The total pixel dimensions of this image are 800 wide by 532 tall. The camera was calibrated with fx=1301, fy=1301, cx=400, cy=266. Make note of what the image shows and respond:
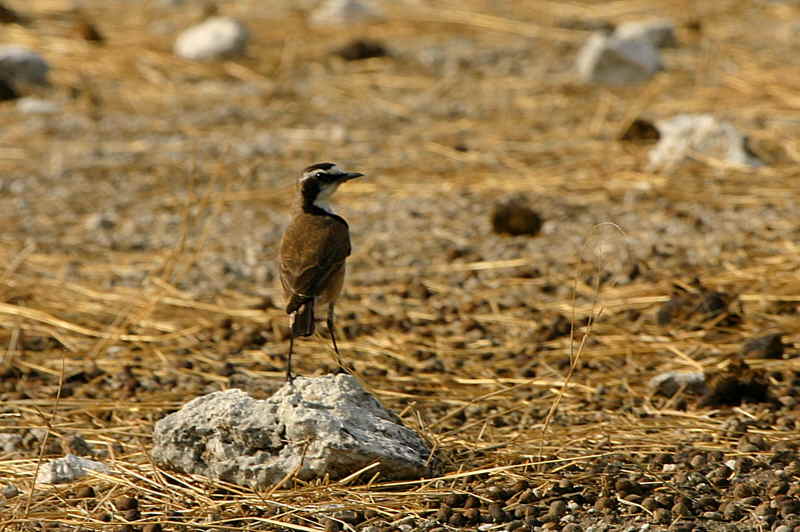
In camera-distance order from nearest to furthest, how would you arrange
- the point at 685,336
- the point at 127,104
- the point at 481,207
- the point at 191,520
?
the point at 191,520, the point at 685,336, the point at 481,207, the point at 127,104

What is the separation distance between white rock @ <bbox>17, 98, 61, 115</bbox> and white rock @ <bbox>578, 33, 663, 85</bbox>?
4.76 meters

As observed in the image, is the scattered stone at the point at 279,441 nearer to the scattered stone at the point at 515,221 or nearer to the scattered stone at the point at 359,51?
the scattered stone at the point at 515,221

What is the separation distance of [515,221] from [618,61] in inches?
153

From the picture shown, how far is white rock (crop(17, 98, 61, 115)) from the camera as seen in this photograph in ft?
37.3

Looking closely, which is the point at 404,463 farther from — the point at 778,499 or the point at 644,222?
the point at 644,222

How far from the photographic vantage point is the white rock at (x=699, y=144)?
9.39m

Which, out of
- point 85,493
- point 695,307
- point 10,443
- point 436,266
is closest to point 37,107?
point 436,266

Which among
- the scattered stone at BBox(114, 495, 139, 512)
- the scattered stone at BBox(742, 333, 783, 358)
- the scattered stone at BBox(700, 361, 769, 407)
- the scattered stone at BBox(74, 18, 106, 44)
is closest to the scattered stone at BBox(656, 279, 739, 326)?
the scattered stone at BBox(742, 333, 783, 358)

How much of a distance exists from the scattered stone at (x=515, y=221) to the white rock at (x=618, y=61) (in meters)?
3.69

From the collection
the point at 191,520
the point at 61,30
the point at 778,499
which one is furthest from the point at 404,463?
the point at 61,30

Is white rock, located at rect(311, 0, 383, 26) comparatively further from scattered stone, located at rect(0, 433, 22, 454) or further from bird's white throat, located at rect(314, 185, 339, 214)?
scattered stone, located at rect(0, 433, 22, 454)

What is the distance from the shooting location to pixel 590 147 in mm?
10016

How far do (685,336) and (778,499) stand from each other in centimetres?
205

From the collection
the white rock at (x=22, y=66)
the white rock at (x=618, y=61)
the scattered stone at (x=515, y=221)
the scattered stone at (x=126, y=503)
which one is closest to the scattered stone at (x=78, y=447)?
the scattered stone at (x=126, y=503)
